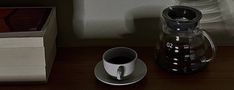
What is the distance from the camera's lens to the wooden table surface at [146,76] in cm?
92

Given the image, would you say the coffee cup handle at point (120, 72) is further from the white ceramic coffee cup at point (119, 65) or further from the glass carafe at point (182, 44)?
the glass carafe at point (182, 44)

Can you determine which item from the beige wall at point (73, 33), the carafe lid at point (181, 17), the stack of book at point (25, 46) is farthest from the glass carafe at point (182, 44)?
the stack of book at point (25, 46)

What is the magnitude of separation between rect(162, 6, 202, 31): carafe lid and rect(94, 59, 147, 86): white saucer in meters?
0.12

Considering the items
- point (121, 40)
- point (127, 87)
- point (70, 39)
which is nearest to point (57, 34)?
point (70, 39)

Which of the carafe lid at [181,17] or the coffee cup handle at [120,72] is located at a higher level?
the carafe lid at [181,17]

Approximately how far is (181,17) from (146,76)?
0.17 metres

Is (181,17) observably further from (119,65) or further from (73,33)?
(73,33)

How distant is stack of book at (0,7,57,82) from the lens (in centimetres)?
86

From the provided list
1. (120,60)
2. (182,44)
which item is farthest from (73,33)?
(182,44)

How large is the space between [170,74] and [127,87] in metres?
0.12

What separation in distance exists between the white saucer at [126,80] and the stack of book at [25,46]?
12 cm

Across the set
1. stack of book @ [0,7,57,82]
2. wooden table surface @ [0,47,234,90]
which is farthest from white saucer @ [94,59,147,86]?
stack of book @ [0,7,57,82]

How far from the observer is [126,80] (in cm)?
92

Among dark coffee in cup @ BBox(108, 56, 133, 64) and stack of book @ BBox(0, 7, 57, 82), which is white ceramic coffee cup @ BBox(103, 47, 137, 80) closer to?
dark coffee in cup @ BBox(108, 56, 133, 64)
